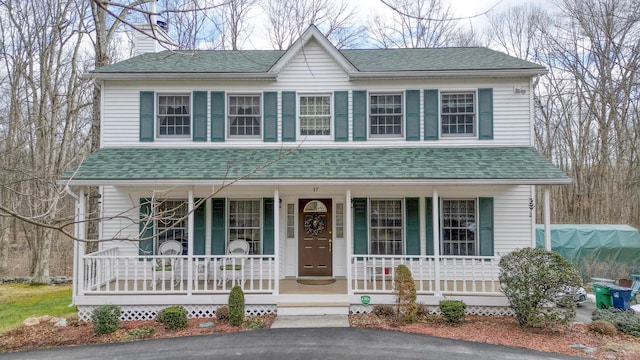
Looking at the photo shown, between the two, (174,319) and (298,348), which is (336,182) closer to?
(298,348)

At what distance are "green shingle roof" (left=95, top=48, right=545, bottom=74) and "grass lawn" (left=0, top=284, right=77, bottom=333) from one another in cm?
612

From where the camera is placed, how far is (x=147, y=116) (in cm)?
1002

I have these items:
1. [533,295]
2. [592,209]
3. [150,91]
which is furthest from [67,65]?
[592,209]

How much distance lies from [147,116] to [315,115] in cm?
445

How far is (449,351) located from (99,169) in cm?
833

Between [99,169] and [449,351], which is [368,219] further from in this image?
[99,169]

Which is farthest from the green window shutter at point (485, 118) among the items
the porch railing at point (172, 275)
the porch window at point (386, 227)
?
the porch railing at point (172, 275)

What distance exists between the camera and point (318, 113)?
403 inches

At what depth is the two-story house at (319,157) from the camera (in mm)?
9250

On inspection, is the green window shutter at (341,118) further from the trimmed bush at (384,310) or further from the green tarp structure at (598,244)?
the green tarp structure at (598,244)

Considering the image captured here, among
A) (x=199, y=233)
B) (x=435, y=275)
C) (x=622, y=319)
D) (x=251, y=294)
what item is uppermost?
(x=199, y=233)

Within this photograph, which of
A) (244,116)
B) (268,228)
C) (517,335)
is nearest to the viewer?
(517,335)

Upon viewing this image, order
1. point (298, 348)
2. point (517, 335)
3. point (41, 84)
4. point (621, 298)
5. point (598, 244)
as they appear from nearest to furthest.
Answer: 1. point (298, 348)
2. point (517, 335)
3. point (621, 298)
4. point (598, 244)
5. point (41, 84)

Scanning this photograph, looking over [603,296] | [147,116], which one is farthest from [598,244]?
[147,116]
